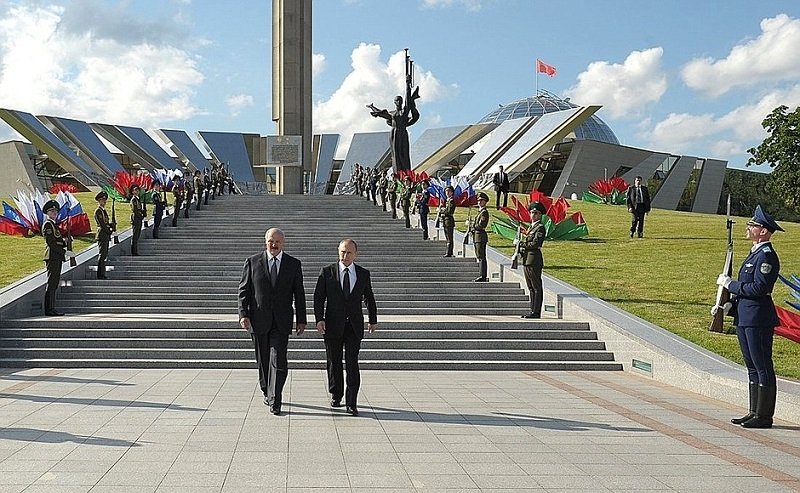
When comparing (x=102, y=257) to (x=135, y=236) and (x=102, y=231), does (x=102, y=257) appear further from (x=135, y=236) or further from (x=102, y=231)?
(x=135, y=236)

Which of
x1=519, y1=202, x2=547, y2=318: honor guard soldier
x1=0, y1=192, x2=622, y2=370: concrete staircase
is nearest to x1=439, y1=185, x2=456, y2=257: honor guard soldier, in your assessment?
x1=0, y1=192, x2=622, y2=370: concrete staircase

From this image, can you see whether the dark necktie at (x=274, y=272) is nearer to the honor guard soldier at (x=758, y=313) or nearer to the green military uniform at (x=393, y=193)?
the honor guard soldier at (x=758, y=313)

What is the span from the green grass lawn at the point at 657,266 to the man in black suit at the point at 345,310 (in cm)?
439

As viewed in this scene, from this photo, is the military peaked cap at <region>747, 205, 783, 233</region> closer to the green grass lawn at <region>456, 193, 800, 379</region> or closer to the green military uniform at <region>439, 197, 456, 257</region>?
the green grass lawn at <region>456, 193, 800, 379</region>

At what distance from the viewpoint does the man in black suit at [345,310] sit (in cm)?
662

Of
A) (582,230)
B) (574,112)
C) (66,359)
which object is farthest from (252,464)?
(574,112)

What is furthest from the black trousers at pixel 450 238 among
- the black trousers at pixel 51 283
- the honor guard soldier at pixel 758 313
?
Result: the honor guard soldier at pixel 758 313

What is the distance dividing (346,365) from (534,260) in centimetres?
556

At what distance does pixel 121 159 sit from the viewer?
55.8m

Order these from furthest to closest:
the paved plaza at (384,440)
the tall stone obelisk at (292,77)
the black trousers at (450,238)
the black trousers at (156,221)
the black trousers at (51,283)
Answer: the tall stone obelisk at (292,77), the black trousers at (156,221), the black trousers at (450,238), the black trousers at (51,283), the paved plaza at (384,440)

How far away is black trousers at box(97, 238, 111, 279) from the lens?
1395cm

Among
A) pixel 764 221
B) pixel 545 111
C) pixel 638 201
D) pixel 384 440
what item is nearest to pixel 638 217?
pixel 638 201

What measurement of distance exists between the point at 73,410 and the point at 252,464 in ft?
8.29

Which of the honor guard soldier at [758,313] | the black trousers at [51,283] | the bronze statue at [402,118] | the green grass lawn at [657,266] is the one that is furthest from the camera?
the bronze statue at [402,118]
